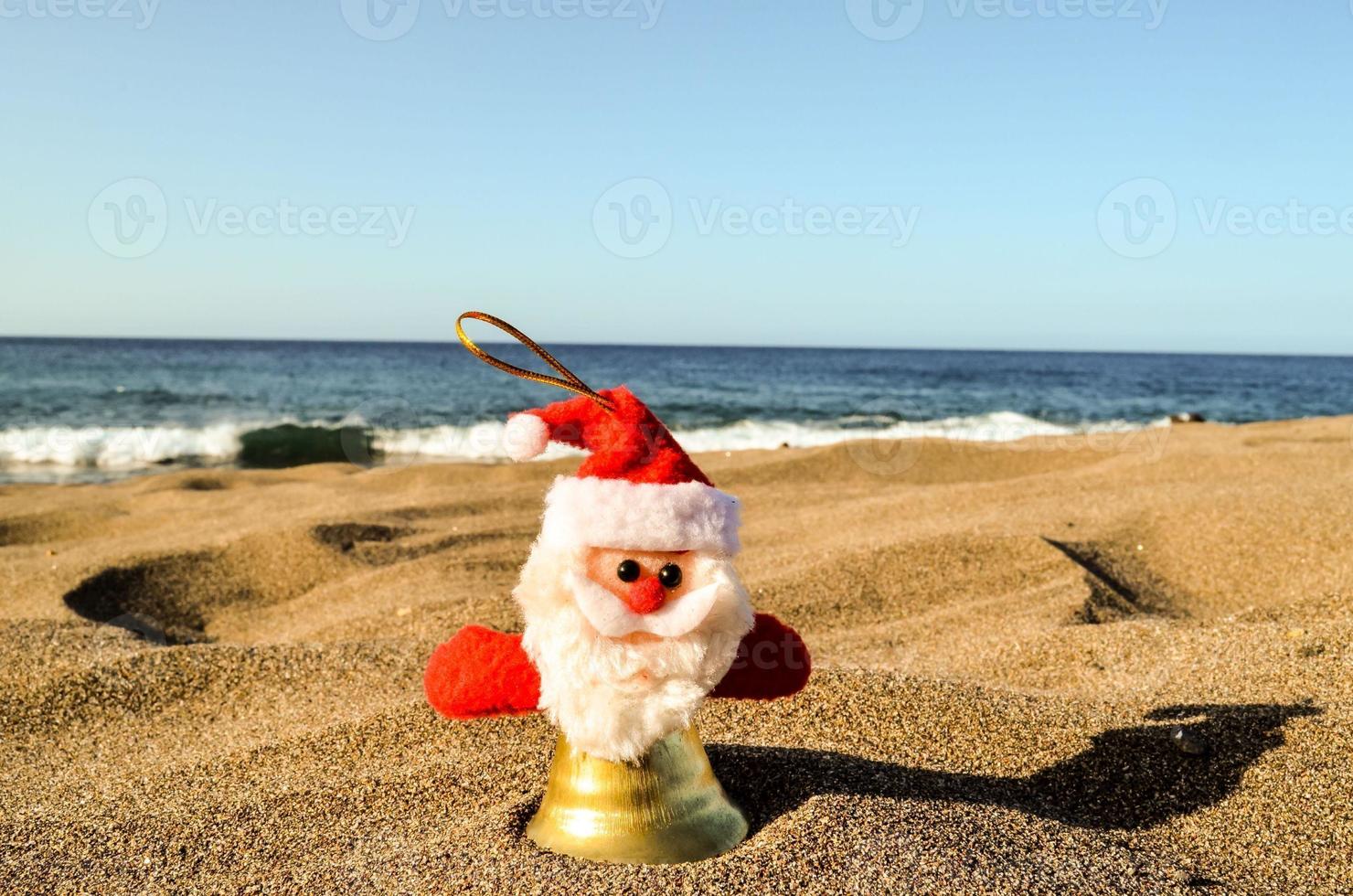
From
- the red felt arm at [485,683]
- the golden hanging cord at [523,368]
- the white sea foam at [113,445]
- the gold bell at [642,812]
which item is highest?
the golden hanging cord at [523,368]

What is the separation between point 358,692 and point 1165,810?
2.41 metres

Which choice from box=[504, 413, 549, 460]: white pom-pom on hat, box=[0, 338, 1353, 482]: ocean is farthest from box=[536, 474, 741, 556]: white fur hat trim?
box=[0, 338, 1353, 482]: ocean

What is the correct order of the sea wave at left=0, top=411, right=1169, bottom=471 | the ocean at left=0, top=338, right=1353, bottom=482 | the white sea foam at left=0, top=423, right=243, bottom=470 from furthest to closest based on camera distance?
the ocean at left=0, top=338, right=1353, bottom=482, the sea wave at left=0, top=411, right=1169, bottom=471, the white sea foam at left=0, top=423, right=243, bottom=470

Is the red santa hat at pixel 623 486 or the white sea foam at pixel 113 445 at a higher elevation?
the red santa hat at pixel 623 486

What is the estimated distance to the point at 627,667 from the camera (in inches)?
72.1

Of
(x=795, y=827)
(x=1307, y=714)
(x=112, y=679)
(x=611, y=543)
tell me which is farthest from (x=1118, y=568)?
(x=112, y=679)

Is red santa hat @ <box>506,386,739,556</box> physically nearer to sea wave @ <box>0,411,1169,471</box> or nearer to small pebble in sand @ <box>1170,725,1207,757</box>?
small pebble in sand @ <box>1170,725,1207,757</box>

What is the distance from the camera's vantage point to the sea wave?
13750 mm

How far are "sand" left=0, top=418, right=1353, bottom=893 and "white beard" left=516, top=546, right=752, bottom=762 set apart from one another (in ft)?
0.85

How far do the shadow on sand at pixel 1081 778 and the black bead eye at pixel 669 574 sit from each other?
0.61 metres

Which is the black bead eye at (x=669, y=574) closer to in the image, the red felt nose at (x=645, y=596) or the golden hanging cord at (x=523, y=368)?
the red felt nose at (x=645, y=596)

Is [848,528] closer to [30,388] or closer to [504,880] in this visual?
[504,880]

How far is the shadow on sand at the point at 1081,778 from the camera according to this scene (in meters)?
2.21

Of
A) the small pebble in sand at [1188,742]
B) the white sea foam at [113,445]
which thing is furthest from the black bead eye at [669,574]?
the white sea foam at [113,445]
